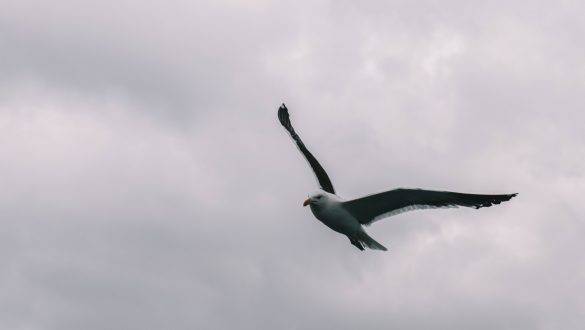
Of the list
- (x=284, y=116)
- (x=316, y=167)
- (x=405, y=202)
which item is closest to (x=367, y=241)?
A: (x=405, y=202)

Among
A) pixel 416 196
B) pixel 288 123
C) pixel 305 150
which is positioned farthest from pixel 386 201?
pixel 288 123

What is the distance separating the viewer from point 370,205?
4650 cm

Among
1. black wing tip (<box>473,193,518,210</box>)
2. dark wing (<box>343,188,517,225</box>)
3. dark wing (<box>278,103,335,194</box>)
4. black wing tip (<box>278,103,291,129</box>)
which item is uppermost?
black wing tip (<box>278,103,291,129</box>)

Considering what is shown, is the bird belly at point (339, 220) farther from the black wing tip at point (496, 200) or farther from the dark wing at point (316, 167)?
the black wing tip at point (496, 200)

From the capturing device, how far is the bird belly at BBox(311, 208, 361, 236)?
4638cm

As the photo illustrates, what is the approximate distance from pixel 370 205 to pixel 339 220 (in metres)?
1.69

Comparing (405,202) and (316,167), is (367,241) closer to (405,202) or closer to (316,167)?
(405,202)

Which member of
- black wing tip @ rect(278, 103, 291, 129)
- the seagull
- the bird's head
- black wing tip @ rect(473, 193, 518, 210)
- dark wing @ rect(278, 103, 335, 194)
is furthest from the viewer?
black wing tip @ rect(278, 103, 291, 129)

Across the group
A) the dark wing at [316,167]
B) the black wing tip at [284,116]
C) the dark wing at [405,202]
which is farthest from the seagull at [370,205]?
the black wing tip at [284,116]

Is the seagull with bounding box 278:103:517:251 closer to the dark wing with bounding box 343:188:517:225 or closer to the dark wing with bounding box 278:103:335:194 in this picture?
the dark wing with bounding box 343:188:517:225

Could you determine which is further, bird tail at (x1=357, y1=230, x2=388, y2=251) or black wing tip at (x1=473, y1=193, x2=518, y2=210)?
bird tail at (x1=357, y1=230, x2=388, y2=251)

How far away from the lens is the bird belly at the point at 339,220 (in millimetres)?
46384

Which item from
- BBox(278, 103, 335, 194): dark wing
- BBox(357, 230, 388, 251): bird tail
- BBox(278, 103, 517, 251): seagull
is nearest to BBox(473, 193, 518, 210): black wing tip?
BBox(278, 103, 517, 251): seagull

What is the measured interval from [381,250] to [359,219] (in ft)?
8.33
